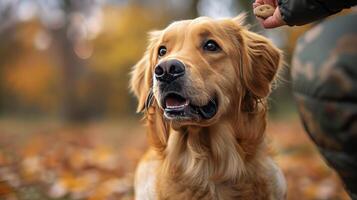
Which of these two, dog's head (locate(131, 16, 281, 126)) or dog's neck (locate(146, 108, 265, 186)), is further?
dog's neck (locate(146, 108, 265, 186))

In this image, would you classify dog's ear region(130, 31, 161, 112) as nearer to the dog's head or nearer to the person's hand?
the dog's head

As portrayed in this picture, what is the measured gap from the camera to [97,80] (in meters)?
30.9

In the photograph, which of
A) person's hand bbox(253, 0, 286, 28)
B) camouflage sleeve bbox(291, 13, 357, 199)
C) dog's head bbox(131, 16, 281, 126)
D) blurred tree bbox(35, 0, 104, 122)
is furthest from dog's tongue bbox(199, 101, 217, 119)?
blurred tree bbox(35, 0, 104, 122)

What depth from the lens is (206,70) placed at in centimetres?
368

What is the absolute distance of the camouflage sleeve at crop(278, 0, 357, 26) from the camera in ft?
8.56

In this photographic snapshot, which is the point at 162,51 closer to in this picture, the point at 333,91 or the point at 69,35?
the point at 333,91

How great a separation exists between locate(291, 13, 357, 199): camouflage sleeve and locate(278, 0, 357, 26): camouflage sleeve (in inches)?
2.7

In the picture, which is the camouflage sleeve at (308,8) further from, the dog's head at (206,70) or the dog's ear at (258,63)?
the dog's ear at (258,63)

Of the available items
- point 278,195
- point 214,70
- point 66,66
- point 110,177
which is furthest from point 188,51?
point 66,66

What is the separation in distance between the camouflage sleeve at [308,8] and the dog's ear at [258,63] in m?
1.19

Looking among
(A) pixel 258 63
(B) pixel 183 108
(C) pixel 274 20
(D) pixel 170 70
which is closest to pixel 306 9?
(C) pixel 274 20

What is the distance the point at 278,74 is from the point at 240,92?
0.41 m

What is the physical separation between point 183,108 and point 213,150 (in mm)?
562

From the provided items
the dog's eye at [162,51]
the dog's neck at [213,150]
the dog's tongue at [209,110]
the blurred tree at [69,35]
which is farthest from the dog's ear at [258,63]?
the blurred tree at [69,35]
